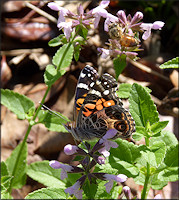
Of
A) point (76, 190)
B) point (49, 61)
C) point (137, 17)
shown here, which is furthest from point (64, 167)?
point (49, 61)

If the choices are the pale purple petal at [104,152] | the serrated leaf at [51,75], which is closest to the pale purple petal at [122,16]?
the serrated leaf at [51,75]

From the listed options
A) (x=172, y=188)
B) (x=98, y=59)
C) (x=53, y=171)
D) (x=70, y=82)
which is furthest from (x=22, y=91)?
(x=172, y=188)

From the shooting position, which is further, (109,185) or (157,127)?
(157,127)

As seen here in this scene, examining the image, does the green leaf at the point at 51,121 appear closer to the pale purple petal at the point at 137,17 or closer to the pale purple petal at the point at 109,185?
the pale purple petal at the point at 109,185

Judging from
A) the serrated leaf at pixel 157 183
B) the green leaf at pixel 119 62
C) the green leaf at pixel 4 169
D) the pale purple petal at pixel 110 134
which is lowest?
the green leaf at pixel 4 169

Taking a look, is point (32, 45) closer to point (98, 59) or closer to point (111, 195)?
point (98, 59)

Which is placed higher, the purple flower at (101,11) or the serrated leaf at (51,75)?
the purple flower at (101,11)

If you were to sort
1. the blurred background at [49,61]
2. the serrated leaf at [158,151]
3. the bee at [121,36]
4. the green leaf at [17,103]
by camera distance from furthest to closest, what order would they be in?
the blurred background at [49,61], the green leaf at [17,103], the bee at [121,36], the serrated leaf at [158,151]

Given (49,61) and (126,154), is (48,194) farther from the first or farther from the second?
(49,61)
